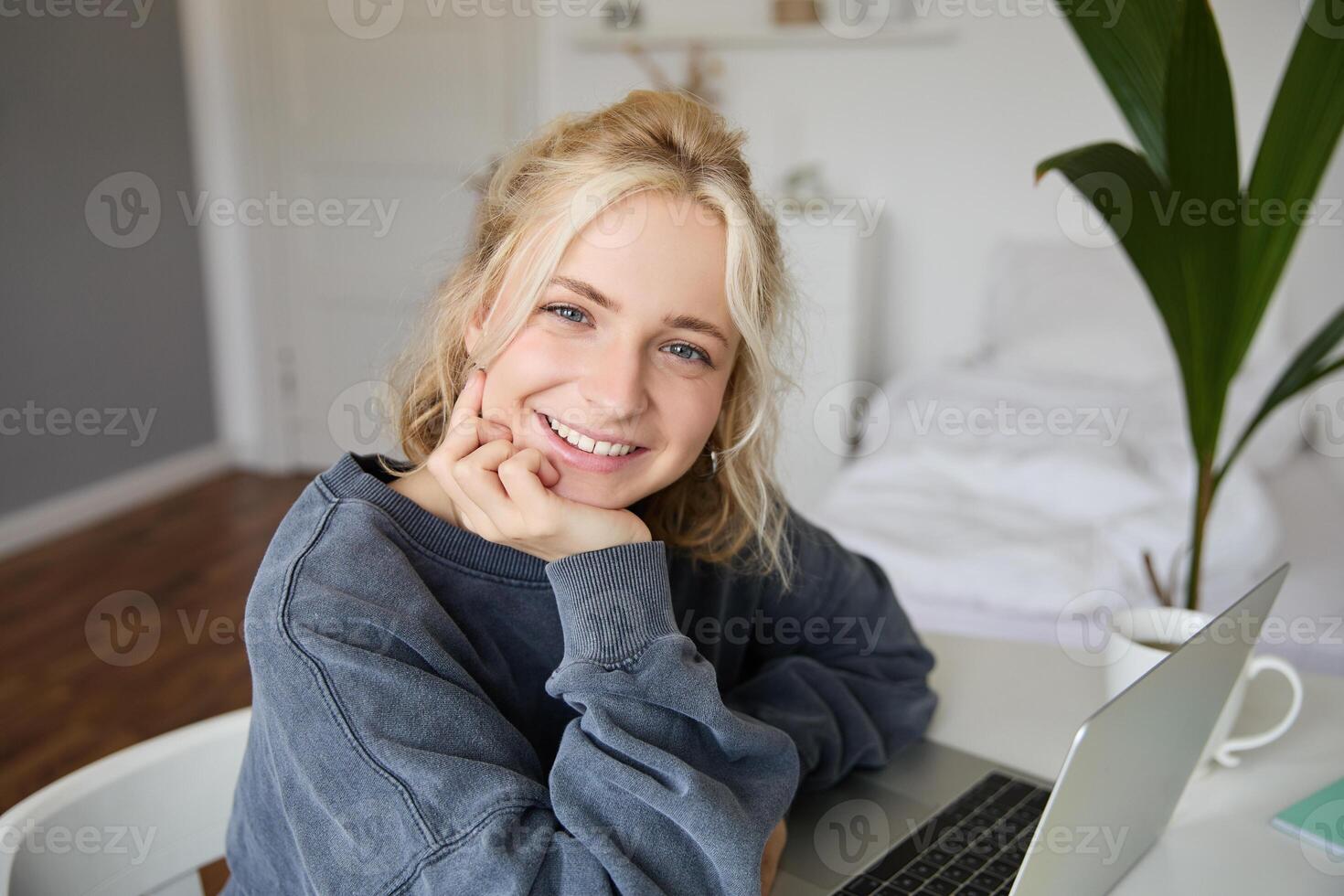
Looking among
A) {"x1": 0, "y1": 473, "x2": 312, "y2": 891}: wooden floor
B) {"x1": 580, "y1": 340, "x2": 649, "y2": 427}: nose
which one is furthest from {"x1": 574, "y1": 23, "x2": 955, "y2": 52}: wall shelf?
{"x1": 580, "y1": 340, "x2": 649, "y2": 427}: nose

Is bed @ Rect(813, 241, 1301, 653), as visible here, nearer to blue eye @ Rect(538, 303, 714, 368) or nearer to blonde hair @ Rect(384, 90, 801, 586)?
blonde hair @ Rect(384, 90, 801, 586)

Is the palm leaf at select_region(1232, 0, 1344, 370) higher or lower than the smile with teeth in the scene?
higher

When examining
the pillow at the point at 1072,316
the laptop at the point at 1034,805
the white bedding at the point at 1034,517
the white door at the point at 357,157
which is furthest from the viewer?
the white door at the point at 357,157

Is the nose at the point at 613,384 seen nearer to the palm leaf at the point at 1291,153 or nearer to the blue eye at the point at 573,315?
the blue eye at the point at 573,315

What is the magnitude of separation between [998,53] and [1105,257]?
709mm

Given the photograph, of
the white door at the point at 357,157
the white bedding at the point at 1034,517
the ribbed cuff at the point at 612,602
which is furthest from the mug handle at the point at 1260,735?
the white door at the point at 357,157

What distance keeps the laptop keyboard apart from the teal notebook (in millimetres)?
184

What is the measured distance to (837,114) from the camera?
3799mm

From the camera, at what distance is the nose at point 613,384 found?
90 cm

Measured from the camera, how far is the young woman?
29.5 inches

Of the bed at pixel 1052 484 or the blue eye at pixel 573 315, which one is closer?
the blue eye at pixel 573 315

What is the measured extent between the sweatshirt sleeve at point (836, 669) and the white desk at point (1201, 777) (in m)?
0.06

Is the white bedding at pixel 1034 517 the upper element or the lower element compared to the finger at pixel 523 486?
lower

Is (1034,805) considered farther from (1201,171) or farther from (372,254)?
(372,254)
